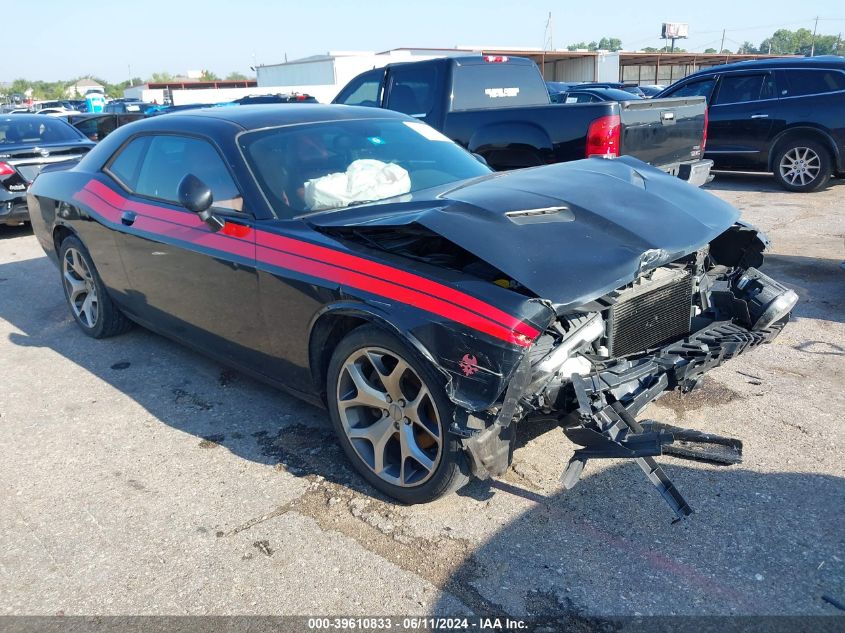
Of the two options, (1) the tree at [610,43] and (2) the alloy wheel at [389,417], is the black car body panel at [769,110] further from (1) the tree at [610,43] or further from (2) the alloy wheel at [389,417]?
(1) the tree at [610,43]

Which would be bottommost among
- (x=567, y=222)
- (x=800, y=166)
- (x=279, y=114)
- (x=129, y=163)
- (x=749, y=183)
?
(x=749, y=183)

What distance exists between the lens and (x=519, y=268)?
2729 millimetres

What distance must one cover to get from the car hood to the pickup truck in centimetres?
263

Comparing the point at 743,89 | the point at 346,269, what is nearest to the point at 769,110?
the point at 743,89

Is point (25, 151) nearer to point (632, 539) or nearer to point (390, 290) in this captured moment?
point (390, 290)

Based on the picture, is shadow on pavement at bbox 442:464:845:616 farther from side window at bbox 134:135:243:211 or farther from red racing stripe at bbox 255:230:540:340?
side window at bbox 134:135:243:211

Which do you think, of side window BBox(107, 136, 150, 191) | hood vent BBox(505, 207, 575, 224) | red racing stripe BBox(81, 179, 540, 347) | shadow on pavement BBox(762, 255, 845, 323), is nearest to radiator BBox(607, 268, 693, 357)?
hood vent BBox(505, 207, 575, 224)

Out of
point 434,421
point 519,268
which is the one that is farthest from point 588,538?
point 519,268

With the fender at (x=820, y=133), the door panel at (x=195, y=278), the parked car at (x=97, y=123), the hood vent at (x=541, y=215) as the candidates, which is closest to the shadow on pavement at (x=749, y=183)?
the fender at (x=820, y=133)

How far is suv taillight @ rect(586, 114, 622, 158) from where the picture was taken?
6.10 m

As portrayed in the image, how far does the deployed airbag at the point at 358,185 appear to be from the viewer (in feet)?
12.0

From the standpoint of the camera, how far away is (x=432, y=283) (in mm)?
2812

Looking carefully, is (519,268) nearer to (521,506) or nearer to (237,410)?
(521,506)

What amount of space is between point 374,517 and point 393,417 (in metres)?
0.45
